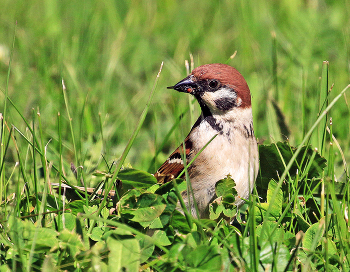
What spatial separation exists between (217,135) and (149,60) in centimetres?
316

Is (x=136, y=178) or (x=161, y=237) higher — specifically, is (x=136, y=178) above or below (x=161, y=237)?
above

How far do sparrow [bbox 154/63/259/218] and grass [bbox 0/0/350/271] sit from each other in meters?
0.17

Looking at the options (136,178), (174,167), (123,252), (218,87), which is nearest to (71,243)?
(123,252)

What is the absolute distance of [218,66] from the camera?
3.01 m

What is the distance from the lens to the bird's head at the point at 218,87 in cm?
300

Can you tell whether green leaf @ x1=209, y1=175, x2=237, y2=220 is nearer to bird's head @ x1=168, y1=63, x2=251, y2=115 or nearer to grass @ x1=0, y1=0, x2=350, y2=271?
grass @ x1=0, y1=0, x2=350, y2=271

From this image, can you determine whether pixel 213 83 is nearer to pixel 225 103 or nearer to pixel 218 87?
pixel 218 87

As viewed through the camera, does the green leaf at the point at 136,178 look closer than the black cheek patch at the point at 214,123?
Yes

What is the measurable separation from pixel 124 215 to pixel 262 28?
15.7ft

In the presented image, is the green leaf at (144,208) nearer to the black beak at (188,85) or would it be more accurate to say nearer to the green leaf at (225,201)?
the green leaf at (225,201)

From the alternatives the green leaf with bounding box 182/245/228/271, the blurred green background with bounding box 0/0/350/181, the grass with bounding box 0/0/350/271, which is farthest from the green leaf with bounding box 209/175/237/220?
the blurred green background with bounding box 0/0/350/181

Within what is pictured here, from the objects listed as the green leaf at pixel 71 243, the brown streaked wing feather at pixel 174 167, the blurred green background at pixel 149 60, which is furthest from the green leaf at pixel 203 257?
the blurred green background at pixel 149 60

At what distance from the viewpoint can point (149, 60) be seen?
5871mm

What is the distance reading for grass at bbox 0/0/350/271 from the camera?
2.03 m
